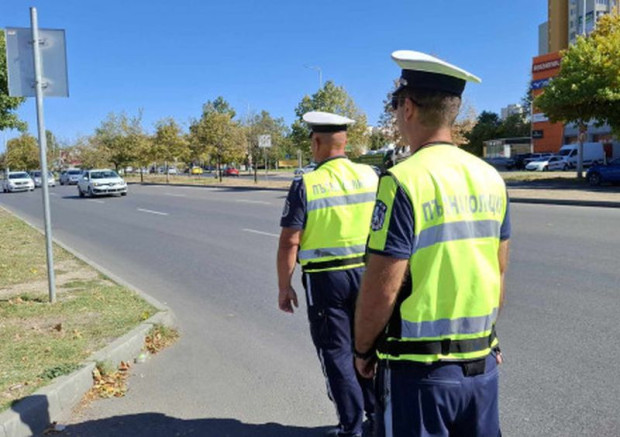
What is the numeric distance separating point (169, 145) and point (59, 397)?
49.8 metres

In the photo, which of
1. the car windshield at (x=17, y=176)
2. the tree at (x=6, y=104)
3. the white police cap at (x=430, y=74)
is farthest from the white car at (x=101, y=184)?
the white police cap at (x=430, y=74)

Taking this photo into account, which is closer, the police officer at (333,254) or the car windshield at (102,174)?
the police officer at (333,254)

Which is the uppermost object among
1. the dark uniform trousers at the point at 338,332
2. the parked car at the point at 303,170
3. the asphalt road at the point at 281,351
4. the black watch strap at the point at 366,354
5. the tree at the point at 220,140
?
the tree at the point at 220,140

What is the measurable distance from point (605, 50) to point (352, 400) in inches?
1110

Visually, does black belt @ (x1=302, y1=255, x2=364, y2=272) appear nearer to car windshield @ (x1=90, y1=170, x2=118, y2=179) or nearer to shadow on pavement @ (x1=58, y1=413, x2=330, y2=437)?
shadow on pavement @ (x1=58, y1=413, x2=330, y2=437)

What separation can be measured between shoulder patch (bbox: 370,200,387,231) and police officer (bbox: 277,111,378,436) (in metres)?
1.24

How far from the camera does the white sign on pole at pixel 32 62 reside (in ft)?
19.3

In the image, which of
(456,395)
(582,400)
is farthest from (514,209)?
(456,395)

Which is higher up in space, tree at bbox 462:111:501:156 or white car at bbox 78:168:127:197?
tree at bbox 462:111:501:156

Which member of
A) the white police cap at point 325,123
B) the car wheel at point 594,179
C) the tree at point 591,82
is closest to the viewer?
the white police cap at point 325,123

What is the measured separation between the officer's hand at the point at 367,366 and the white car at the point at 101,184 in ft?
92.5

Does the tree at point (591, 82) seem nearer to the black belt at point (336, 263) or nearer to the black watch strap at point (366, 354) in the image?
the black belt at point (336, 263)

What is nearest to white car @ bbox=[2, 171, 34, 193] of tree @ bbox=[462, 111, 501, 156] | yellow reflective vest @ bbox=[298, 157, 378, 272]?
yellow reflective vest @ bbox=[298, 157, 378, 272]

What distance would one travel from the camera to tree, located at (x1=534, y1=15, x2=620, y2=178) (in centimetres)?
2473
